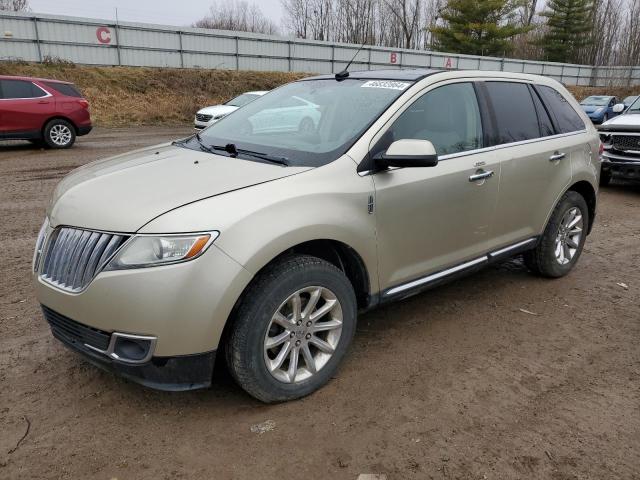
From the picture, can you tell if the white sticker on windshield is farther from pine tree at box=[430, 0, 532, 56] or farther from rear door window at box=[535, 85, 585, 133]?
pine tree at box=[430, 0, 532, 56]

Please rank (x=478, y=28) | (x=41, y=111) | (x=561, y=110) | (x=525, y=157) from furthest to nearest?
(x=478, y=28) < (x=41, y=111) < (x=561, y=110) < (x=525, y=157)

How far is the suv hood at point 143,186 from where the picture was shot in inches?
100

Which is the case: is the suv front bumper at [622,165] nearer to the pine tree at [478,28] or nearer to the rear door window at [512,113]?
the rear door window at [512,113]

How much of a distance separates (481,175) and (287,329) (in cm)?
183

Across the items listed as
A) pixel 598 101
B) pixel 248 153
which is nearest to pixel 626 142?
pixel 248 153

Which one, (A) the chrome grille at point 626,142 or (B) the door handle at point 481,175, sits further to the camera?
(A) the chrome grille at point 626,142

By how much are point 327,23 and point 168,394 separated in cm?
6130

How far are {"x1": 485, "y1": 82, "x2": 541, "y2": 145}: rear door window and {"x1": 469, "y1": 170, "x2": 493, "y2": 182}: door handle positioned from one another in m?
0.28

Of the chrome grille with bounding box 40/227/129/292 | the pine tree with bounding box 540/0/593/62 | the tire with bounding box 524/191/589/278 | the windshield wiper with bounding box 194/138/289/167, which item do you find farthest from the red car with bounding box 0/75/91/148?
the pine tree with bounding box 540/0/593/62

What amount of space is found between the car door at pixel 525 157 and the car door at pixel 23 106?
457 inches

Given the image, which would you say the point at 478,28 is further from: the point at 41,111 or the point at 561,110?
the point at 561,110

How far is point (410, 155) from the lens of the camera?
297 cm

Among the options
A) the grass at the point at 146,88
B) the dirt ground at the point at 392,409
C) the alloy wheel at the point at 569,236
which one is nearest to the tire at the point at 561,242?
the alloy wheel at the point at 569,236

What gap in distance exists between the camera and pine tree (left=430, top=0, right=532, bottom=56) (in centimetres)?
4650
